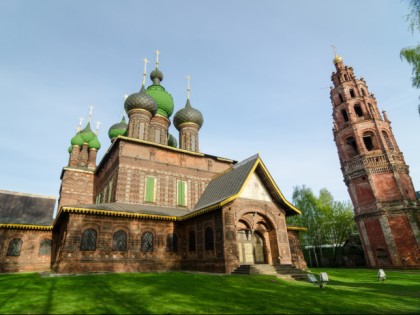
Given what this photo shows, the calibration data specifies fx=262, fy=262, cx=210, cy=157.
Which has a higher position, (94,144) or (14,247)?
(94,144)

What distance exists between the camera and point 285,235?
56.1 ft

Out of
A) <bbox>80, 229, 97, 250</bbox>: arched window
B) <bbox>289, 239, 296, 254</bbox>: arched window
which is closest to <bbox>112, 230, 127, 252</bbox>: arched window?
<bbox>80, 229, 97, 250</bbox>: arched window

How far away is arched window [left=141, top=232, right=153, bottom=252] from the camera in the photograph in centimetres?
1677

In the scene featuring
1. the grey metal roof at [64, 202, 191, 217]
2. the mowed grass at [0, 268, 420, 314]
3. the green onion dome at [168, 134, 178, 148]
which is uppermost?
the green onion dome at [168, 134, 178, 148]

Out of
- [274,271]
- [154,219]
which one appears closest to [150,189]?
[154,219]

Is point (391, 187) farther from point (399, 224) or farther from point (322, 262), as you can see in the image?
point (322, 262)

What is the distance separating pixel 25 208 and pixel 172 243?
46.7 ft

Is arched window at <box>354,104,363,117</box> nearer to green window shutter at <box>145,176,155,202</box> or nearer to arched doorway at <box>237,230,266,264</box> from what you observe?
arched doorway at <box>237,230,266,264</box>

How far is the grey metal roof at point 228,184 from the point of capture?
16250 mm

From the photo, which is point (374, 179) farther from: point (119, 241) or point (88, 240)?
point (88, 240)

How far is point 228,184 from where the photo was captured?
17.7 m

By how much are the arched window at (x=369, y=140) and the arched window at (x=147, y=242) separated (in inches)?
1121

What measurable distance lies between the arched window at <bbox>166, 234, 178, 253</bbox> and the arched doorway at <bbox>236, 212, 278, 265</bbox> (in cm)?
428

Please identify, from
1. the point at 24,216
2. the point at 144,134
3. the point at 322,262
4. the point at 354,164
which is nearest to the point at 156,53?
the point at 144,134
